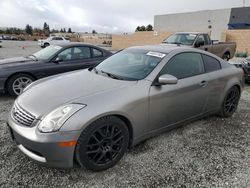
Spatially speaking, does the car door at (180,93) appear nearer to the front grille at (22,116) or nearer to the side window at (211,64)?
the side window at (211,64)

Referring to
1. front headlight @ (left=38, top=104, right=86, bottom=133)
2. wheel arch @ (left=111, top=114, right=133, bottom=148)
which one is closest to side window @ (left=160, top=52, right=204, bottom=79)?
wheel arch @ (left=111, top=114, right=133, bottom=148)

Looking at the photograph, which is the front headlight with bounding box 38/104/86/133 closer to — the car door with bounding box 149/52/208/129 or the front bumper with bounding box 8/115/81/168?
the front bumper with bounding box 8/115/81/168

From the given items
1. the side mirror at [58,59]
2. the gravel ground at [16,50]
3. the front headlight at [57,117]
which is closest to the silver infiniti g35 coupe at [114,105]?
the front headlight at [57,117]

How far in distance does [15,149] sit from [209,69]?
328 centimetres

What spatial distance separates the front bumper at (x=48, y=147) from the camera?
6.95ft

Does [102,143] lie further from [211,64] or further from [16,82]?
[16,82]

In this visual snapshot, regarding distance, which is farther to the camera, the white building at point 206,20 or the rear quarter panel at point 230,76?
the white building at point 206,20

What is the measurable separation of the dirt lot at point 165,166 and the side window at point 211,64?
110 centimetres

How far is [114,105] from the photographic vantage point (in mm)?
2398

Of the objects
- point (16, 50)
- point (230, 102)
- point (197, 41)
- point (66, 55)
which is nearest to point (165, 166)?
point (230, 102)

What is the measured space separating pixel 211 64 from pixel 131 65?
1.50 metres

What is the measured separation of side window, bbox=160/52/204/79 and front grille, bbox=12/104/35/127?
5.74ft

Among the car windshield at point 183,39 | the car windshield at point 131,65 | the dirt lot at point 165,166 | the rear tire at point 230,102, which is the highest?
the car windshield at point 183,39

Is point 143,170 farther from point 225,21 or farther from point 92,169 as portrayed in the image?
point 225,21
